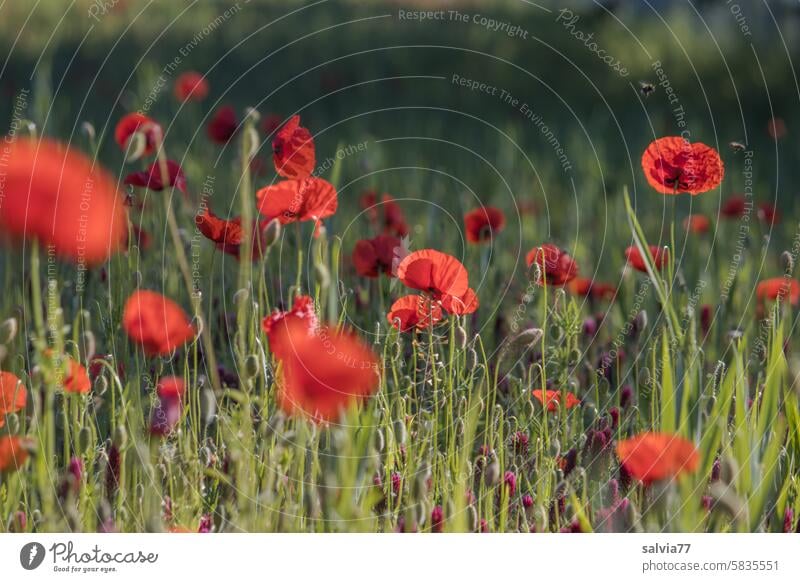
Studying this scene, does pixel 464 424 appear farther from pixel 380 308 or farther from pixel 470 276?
pixel 470 276

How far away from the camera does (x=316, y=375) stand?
82 centimetres

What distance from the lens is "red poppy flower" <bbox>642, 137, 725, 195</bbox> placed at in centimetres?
100

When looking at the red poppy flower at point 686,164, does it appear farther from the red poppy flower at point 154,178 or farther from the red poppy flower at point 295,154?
the red poppy flower at point 154,178

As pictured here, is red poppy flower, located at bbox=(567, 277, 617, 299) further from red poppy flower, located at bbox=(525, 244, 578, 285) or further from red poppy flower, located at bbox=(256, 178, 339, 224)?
red poppy flower, located at bbox=(256, 178, 339, 224)

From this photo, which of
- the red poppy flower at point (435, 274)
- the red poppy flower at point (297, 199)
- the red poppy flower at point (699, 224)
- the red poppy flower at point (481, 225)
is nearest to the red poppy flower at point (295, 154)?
the red poppy flower at point (297, 199)

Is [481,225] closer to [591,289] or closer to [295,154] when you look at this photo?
[591,289]

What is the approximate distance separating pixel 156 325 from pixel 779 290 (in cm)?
58

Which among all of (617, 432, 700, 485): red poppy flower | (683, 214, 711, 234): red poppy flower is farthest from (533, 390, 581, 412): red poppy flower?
(683, 214, 711, 234): red poppy flower

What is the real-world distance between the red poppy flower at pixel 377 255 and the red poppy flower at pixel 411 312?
0.07 meters

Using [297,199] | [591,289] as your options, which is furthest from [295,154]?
[591,289]

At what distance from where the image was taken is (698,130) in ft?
6.95
